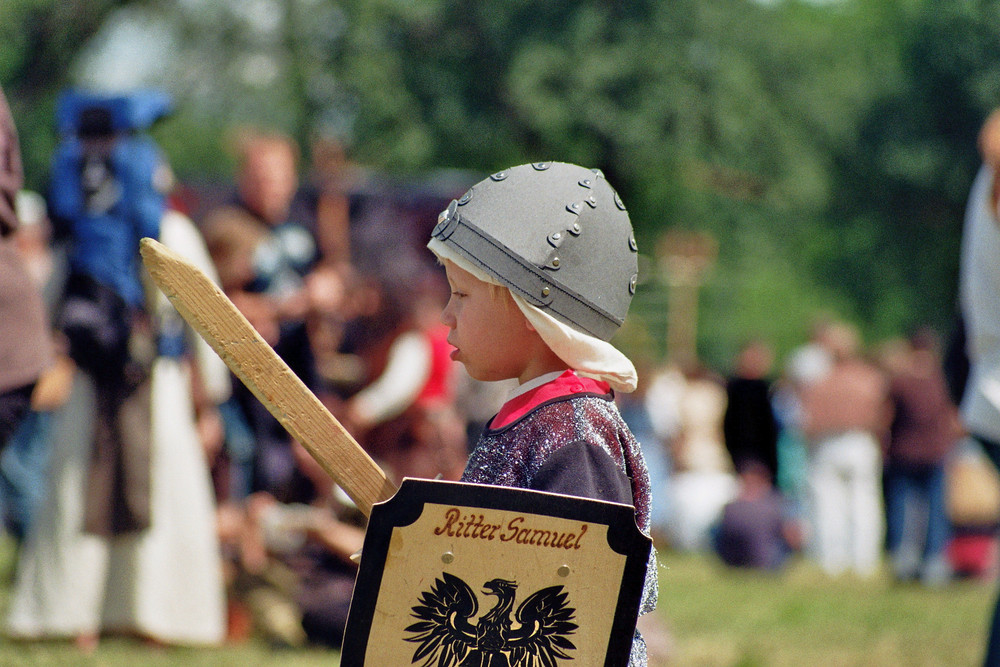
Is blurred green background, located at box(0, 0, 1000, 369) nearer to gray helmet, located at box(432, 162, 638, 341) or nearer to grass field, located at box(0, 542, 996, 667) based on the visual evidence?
grass field, located at box(0, 542, 996, 667)

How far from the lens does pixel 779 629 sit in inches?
231

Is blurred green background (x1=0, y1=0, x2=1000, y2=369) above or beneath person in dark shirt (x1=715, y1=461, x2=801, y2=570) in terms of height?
above

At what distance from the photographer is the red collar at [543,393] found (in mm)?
1850

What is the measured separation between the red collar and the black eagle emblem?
323 millimetres

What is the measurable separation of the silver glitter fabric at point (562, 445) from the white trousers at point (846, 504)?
7.56 metres

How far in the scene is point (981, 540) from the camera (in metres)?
8.53

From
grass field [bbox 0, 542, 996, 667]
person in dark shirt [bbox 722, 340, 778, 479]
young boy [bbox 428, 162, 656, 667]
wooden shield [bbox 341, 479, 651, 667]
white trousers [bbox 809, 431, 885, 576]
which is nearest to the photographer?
wooden shield [bbox 341, 479, 651, 667]

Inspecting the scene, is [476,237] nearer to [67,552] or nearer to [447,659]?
[447,659]

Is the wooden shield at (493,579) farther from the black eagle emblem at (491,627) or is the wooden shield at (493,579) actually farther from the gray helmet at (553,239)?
the gray helmet at (553,239)

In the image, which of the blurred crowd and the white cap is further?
the blurred crowd

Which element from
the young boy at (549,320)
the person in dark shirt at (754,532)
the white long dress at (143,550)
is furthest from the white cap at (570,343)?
the person in dark shirt at (754,532)

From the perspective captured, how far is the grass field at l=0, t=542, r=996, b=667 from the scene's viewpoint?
15.0 feet

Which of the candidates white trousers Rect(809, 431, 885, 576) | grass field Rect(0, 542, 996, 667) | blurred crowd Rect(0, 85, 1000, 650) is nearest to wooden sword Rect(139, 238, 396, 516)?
blurred crowd Rect(0, 85, 1000, 650)

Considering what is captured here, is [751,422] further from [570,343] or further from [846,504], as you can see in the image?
[570,343]
